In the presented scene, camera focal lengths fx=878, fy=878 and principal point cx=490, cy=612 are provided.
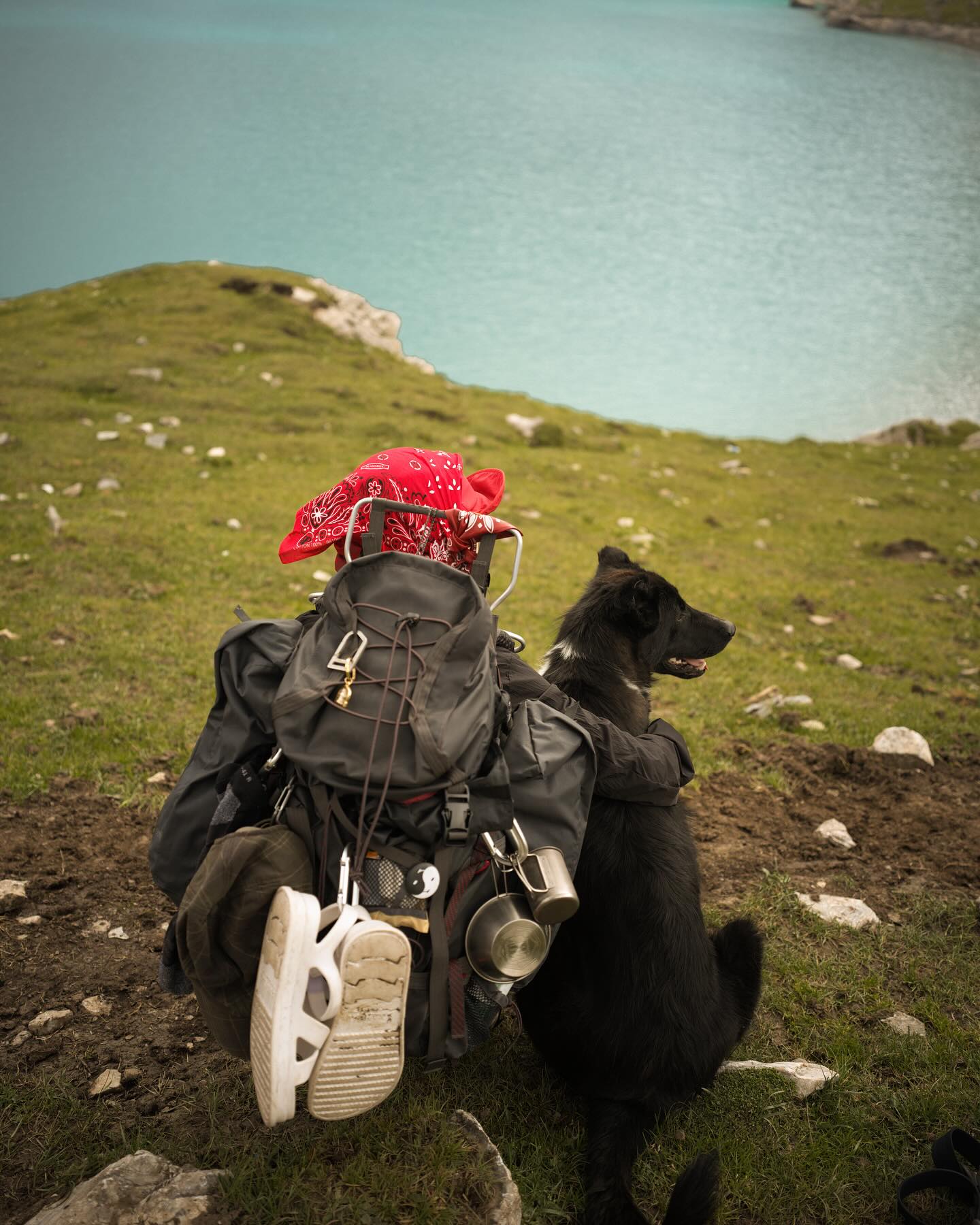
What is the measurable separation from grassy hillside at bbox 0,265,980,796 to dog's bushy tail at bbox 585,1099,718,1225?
298cm

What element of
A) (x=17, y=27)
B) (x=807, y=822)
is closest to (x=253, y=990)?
(x=807, y=822)

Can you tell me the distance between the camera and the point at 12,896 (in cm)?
367

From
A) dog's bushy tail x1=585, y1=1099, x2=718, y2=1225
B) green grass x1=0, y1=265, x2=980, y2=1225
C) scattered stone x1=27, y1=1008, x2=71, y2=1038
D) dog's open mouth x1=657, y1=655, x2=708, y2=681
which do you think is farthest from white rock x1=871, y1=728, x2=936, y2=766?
scattered stone x1=27, y1=1008, x2=71, y2=1038

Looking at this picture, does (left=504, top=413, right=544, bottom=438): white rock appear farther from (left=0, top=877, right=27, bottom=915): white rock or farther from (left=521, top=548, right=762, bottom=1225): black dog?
(left=521, top=548, right=762, bottom=1225): black dog

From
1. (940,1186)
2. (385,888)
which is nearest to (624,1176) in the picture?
(940,1186)

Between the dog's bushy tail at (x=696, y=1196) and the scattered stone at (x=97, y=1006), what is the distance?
6.75 feet

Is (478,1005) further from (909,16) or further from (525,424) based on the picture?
(909,16)

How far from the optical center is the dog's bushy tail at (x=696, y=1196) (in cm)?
228

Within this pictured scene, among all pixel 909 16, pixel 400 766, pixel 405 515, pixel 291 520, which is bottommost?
pixel 291 520

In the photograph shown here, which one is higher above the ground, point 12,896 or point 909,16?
point 909,16

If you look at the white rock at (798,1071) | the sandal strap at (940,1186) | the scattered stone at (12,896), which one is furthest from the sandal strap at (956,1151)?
the scattered stone at (12,896)

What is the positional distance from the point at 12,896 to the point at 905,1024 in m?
3.65

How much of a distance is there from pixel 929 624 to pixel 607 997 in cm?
734

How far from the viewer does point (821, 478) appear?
15.5 m
